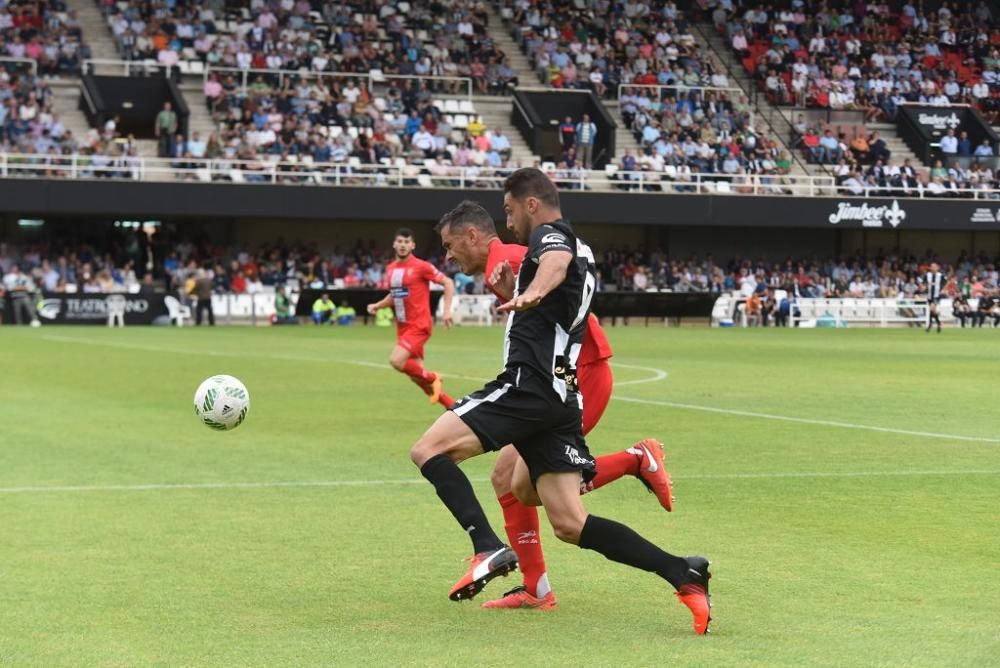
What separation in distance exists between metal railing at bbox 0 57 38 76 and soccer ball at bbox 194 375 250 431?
44480mm

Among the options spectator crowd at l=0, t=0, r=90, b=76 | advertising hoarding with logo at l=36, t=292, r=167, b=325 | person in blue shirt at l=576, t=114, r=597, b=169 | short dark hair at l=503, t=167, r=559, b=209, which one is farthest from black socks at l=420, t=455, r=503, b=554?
person in blue shirt at l=576, t=114, r=597, b=169

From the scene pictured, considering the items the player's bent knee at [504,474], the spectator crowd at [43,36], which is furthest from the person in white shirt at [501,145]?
the player's bent knee at [504,474]

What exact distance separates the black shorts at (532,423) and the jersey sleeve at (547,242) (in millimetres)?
559

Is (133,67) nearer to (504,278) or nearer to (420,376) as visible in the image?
(420,376)

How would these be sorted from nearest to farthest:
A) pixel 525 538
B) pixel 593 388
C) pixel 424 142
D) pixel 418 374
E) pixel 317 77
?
pixel 525 538
pixel 593 388
pixel 418 374
pixel 424 142
pixel 317 77

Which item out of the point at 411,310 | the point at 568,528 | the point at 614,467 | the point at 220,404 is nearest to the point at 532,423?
the point at 568,528

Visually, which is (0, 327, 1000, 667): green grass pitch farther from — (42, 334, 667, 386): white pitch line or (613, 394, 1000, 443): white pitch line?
(42, 334, 667, 386): white pitch line

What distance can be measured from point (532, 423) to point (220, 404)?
140 inches

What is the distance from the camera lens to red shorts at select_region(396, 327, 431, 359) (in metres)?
19.5

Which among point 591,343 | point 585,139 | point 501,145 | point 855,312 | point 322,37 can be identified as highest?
point 322,37

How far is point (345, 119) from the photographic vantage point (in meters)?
54.2

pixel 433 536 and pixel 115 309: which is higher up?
pixel 433 536

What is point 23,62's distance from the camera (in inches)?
2041

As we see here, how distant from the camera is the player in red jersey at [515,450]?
7.48 metres
